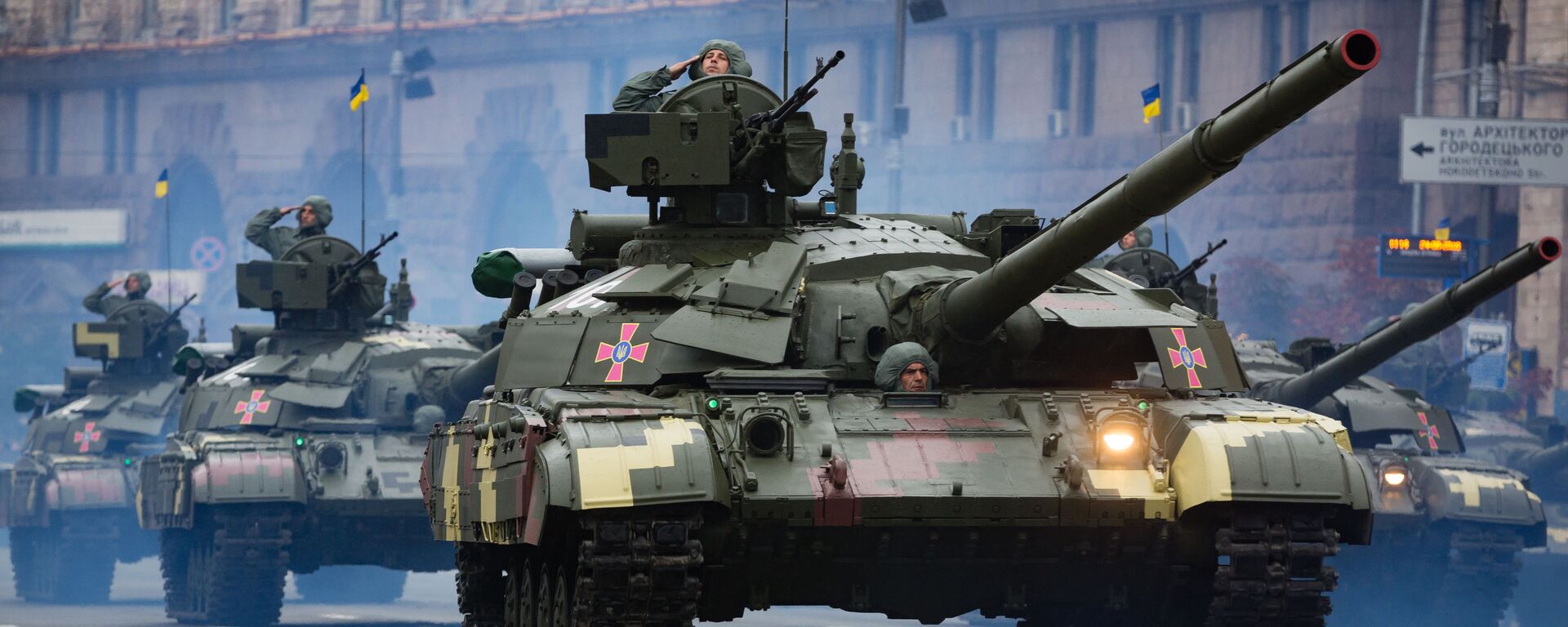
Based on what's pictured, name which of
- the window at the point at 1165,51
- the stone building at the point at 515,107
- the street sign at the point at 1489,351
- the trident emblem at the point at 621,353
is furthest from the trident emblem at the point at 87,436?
the window at the point at 1165,51

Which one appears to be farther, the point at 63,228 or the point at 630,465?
the point at 63,228

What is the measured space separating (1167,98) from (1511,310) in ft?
55.5

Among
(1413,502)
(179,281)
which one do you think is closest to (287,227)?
(1413,502)

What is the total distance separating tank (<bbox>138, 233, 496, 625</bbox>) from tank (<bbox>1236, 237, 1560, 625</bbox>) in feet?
29.4

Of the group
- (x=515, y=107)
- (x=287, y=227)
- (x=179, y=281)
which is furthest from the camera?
(x=515, y=107)

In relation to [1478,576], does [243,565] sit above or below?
below

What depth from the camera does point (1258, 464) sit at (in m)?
13.9

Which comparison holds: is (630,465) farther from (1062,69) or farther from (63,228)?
(63,228)

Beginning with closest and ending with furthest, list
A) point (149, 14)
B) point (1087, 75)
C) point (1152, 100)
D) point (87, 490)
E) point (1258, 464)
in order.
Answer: point (1258, 464), point (1152, 100), point (87, 490), point (1087, 75), point (149, 14)

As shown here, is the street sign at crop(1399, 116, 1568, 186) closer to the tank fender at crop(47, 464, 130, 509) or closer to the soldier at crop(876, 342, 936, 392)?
the tank fender at crop(47, 464, 130, 509)

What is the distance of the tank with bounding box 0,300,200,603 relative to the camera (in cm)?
3459

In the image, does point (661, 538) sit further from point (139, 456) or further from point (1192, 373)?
point (139, 456)

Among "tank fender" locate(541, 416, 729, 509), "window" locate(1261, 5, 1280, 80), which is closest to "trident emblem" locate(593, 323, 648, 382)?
"tank fender" locate(541, 416, 729, 509)

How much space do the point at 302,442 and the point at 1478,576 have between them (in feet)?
41.2
